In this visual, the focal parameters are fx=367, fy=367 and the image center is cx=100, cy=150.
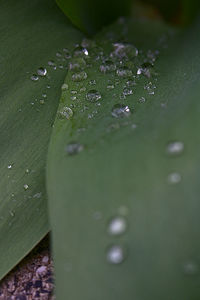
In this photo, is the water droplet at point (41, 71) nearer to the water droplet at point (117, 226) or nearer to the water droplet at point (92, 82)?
the water droplet at point (92, 82)

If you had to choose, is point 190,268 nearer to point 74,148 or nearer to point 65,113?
point 74,148

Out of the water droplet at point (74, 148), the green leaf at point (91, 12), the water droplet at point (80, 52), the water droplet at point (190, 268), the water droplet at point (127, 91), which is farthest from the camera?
the green leaf at point (91, 12)

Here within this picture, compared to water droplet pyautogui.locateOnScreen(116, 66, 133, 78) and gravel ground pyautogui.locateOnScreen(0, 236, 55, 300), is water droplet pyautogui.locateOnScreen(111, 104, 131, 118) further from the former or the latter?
gravel ground pyautogui.locateOnScreen(0, 236, 55, 300)

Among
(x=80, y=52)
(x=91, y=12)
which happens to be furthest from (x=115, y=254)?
(x=91, y=12)

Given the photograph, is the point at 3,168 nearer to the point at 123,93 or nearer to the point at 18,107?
the point at 18,107

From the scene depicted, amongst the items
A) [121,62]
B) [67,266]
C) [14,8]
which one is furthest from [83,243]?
[14,8]

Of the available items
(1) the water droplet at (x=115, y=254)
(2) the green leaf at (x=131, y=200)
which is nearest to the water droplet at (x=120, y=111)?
(2) the green leaf at (x=131, y=200)
